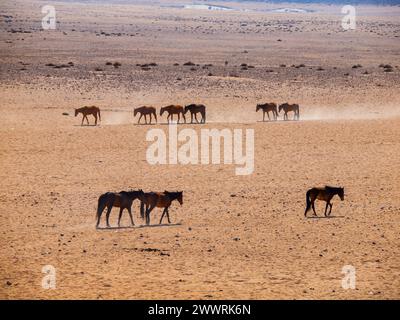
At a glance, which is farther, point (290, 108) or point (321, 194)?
point (290, 108)

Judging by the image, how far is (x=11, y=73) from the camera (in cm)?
4288

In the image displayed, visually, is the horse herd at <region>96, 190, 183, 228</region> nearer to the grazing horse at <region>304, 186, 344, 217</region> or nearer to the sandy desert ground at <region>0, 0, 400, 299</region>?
the sandy desert ground at <region>0, 0, 400, 299</region>

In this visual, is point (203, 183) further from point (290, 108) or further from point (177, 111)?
point (290, 108)

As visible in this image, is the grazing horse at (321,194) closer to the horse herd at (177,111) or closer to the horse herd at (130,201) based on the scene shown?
the horse herd at (130,201)

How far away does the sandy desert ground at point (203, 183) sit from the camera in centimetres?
1294

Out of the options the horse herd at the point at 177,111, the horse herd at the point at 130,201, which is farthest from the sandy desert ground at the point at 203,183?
the horse herd at the point at 177,111

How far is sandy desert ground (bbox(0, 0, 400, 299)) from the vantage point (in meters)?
12.9

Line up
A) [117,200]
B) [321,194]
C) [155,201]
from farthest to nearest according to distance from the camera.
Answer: [321,194]
[155,201]
[117,200]

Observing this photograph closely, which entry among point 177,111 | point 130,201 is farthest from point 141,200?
point 177,111

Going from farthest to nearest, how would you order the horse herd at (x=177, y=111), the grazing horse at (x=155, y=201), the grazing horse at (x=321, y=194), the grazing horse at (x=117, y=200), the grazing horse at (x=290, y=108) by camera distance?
1. the grazing horse at (x=290, y=108)
2. the horse herd at (x=177, y=111)
3. the grazing horse at (x=321, y=194)
4. the grazing horse at (x=155, y=201)
5. the grazing horse at (x=117, y=200)

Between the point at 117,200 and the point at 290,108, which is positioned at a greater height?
the point at 290,108

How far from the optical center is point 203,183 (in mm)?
20125
